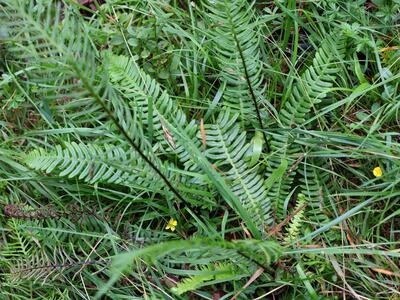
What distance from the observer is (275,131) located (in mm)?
2346

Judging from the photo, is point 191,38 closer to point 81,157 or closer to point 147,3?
point 147,3

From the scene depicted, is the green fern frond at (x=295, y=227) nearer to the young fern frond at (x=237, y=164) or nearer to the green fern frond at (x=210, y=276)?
the young fern frond at (x=237, y=164)

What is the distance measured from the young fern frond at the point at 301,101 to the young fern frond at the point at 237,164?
8cm

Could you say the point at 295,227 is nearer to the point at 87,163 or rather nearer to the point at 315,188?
the point at 315,188

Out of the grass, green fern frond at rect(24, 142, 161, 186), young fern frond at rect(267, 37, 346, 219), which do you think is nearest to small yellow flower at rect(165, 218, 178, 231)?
the grass

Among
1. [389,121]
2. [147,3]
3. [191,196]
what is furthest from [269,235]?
[147,3]

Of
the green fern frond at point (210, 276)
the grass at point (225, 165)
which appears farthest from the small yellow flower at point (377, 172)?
the green fern frond at point (210, 276)

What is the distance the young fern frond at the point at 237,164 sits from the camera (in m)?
2.22

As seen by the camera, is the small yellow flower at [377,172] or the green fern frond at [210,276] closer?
the green fern frond at [210,276]

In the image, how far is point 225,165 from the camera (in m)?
2.38

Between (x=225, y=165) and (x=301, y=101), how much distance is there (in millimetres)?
408

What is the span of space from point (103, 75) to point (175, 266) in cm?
96

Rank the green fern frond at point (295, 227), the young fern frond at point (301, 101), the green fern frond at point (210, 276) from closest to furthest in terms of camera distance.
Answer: the green fern frond at point (210, 276) < the green fern frond at point (295, 227) < the young fern frond at point (301, 101)

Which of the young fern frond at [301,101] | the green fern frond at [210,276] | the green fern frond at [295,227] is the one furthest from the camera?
the young fern frond at [301,101]
